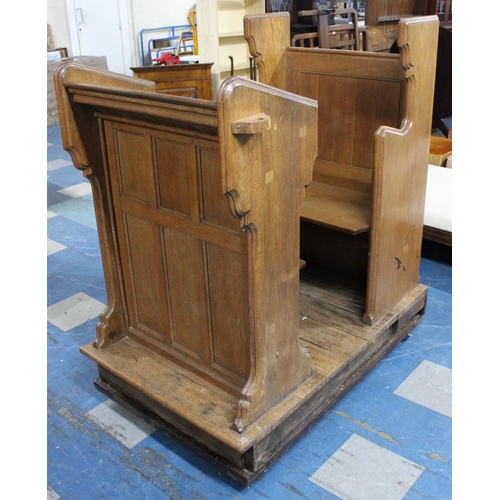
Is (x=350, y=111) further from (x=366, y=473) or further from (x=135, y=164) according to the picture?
(x=366, y=473)

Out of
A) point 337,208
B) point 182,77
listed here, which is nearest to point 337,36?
point 182,77

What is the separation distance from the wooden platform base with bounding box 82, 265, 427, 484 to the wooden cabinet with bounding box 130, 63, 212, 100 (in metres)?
2.82

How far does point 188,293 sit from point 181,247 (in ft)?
0.52

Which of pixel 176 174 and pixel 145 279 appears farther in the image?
pixel 145 279

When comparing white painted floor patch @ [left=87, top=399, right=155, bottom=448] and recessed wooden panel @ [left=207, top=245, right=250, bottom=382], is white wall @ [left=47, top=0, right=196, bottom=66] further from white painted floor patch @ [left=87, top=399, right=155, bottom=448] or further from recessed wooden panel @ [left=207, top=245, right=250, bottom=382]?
recessed wooden panel @ [left=207, top=245, right=250, bottom=382]

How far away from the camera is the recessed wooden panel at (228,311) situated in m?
1.68

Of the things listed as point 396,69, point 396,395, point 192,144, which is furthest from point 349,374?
point 396,69

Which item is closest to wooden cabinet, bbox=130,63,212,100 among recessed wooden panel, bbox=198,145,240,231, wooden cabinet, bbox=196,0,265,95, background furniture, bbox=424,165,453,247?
wooden cabinet, bbox=196,0,265,95

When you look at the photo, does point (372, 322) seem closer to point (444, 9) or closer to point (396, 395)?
point (396, 395)

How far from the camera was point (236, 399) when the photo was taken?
5.91 feet

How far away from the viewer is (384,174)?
6.65 feet

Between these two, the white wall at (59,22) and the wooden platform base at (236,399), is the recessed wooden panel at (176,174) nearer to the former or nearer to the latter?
the wooden platform base at (236,399)

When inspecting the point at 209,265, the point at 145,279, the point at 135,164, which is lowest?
the point at 145,279

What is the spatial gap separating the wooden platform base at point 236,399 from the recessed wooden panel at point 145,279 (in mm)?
102
